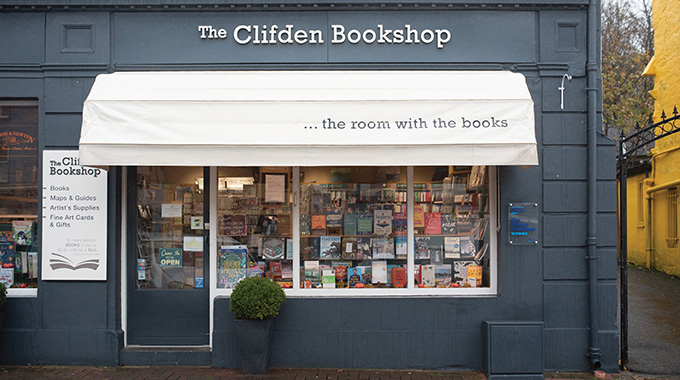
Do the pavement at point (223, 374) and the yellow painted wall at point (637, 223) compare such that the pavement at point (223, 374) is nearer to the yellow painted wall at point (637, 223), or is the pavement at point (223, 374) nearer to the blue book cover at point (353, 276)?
the blue book cover at point (353, 276)

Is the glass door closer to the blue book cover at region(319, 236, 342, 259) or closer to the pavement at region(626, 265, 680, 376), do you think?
the blue book cover at region(319, 236, 342, 259)

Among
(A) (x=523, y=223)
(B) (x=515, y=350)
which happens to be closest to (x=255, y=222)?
(A) (x=523, y=223)

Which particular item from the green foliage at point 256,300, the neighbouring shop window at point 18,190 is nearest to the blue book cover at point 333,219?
the green foliage at point 256,300

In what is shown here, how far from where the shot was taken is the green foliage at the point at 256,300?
5.83 meters

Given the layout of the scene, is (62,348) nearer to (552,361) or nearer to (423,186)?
(423,186)

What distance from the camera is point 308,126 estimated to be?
584cm

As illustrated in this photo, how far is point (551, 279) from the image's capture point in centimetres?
641

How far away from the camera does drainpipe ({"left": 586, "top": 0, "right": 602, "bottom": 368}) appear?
6270mm

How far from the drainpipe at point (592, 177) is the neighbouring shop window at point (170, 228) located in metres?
4.97

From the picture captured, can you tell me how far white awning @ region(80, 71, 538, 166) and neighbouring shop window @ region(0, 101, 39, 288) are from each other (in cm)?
154

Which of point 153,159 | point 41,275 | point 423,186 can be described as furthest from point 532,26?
point 41,275

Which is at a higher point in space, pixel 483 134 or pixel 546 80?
pixel 546 80

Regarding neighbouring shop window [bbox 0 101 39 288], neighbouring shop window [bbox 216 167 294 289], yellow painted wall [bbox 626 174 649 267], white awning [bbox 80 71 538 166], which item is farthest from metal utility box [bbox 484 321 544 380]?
yellow painted wall [bbox 626 174 649 267]

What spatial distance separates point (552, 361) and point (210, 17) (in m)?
6.19
